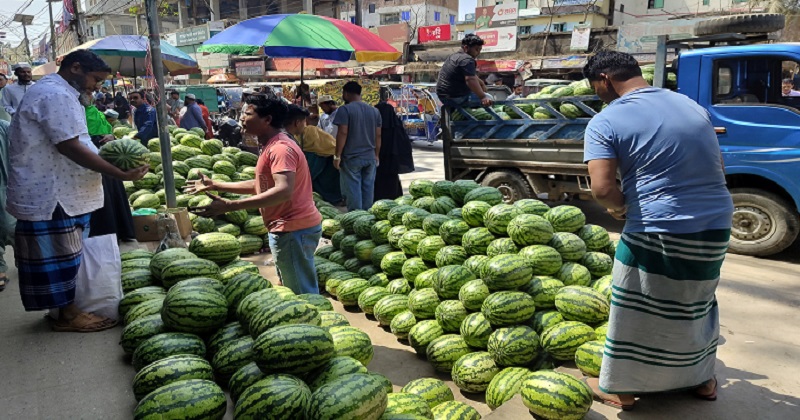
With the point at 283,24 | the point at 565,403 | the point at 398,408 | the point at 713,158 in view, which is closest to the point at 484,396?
the point at 565,403

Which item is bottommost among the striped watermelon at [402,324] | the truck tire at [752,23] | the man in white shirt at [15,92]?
the striped watermelon at [402,324]

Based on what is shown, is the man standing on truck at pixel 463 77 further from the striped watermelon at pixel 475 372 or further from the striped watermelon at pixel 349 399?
the striped watermelon at pixel 349 399

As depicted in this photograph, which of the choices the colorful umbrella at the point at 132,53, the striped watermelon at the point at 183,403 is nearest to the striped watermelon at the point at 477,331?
the striped watermelon at the point at 183,403

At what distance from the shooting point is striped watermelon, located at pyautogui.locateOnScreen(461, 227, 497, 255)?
4492mm

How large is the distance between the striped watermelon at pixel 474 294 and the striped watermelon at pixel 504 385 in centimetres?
62

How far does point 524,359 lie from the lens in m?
3.49

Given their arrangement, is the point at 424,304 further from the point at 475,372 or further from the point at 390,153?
the point at 390,153

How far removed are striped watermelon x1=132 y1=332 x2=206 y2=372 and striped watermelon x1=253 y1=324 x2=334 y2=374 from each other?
497mm

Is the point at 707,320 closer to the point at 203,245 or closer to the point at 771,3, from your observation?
the point at 203,245

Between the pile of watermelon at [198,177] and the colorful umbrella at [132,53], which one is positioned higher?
the colorful umbrella at [132,53]

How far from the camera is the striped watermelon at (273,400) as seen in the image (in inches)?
78.7

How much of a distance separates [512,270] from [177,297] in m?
2.31

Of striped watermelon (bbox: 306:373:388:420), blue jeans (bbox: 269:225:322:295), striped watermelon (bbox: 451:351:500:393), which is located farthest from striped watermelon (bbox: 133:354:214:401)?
striped watermelon (bbox: 451:351:500:393)

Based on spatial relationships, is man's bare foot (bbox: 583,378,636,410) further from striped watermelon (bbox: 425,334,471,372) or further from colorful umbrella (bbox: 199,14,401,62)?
colorful umbrella (bbox: 199,14,401,62)
